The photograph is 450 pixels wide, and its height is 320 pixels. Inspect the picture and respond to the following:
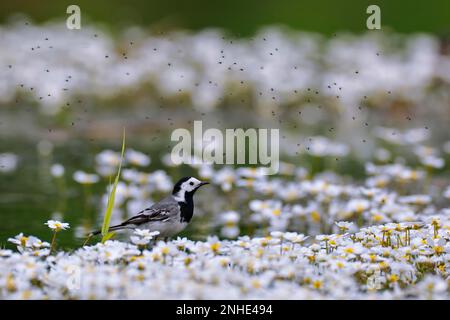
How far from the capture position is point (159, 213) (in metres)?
5.86

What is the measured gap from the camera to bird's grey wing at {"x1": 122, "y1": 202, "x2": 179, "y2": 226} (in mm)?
5855

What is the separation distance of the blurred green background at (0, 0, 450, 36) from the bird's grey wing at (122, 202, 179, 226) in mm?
10116

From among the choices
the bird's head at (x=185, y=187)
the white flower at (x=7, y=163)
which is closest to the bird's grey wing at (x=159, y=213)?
the bird's head at (x=185, y=187)

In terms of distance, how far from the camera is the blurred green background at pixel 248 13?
16594mm

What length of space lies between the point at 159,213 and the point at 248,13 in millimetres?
12028

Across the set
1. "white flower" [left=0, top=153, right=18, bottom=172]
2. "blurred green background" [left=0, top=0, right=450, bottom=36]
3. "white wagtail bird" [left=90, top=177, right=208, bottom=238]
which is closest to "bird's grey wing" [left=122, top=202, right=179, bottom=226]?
"white wagtail bird" [left=90, top=177, right=208, bottom=238]

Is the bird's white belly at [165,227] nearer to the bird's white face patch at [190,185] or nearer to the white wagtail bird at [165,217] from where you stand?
the white wagtail bird at [165,217]

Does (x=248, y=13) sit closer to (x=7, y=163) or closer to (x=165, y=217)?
(x=7, y=163)

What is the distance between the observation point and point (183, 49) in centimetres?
1392

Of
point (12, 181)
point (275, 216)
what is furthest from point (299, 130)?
point (275, 216)

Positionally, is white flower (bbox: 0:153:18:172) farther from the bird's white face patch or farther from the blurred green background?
the blurred green background

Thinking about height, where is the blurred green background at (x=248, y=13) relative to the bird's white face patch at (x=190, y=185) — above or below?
above

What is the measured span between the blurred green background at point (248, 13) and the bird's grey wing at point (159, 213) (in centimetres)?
1012
